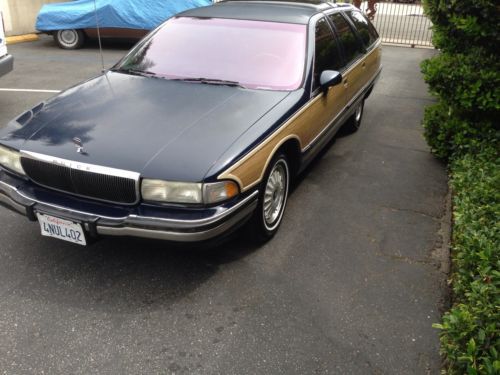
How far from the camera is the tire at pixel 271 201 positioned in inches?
127

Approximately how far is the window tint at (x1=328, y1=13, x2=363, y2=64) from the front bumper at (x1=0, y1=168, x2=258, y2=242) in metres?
2.70

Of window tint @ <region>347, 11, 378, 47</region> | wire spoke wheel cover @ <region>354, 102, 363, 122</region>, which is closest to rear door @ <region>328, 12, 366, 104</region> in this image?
window tint @ <region>347, 11, 378, 47</region>

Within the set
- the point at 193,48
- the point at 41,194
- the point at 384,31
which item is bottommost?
the point at 384,31

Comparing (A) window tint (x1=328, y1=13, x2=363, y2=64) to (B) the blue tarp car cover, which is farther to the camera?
(B) the blue tarp car cover

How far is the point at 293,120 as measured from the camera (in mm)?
3488

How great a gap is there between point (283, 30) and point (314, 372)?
2.85 metres

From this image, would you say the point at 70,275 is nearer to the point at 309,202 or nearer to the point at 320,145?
the point at 309,202

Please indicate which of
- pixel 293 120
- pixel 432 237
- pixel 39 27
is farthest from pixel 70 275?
pixel 39 27

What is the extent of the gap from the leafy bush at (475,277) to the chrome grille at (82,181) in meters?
1.85

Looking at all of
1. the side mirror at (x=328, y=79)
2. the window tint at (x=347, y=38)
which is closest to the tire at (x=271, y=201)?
Result: the side mirror at (x=328, y=79)

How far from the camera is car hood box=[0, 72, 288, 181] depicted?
2752mm

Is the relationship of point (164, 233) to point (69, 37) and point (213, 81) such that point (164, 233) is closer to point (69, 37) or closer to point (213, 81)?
point (213, 81)

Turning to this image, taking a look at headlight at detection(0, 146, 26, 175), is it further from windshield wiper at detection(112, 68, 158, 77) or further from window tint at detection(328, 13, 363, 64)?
window tint at detection(328, 13, 363, 64)

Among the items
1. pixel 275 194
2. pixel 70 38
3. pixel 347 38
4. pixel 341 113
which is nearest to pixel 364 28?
pixel 347 38
